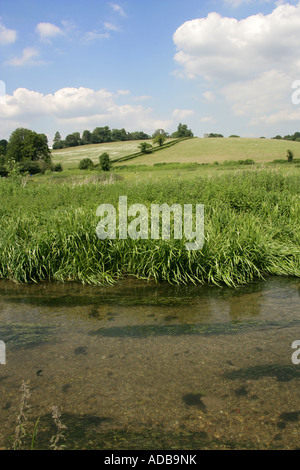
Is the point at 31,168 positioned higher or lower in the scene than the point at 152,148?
lower

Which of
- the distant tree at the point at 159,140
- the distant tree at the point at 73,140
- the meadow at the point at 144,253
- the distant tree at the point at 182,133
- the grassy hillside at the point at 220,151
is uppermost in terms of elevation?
the distant tree at the point at 182,133

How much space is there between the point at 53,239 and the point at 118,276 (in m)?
1.63

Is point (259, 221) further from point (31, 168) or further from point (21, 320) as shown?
point (31, 168)

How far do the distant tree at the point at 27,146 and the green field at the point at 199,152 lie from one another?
3.06 metres

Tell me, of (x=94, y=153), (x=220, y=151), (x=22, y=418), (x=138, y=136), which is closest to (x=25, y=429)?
(x=22, y=418)

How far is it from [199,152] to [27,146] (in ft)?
107

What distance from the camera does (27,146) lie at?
211ft

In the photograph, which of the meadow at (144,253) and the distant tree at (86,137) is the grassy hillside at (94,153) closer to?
the distant tree at (86,137)

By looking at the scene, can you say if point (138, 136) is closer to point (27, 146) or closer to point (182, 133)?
point (182, 133)

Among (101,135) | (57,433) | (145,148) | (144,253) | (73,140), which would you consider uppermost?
(101,135)

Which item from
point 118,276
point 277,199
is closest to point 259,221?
point 277,199

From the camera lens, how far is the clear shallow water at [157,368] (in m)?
2.81

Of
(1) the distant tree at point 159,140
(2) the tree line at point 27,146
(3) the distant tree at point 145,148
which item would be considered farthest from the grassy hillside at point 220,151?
(2) the tree line at point 27,146

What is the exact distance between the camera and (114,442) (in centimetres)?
272
